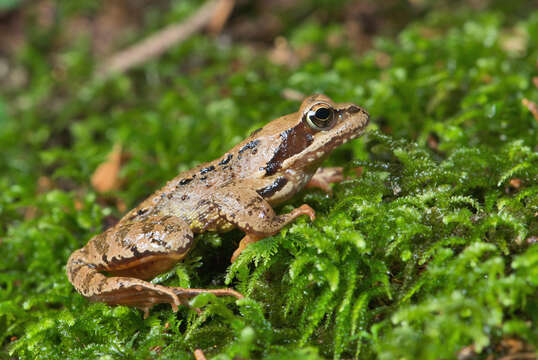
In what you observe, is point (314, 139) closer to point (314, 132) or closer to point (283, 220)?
point (314, 132)

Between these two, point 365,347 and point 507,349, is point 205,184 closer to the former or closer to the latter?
point 365,347

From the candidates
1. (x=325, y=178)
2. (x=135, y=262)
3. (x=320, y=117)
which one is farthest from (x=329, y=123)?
(x=135, y=262)

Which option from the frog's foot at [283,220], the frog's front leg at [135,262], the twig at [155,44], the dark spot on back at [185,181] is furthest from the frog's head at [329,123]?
the twig at [155,44]

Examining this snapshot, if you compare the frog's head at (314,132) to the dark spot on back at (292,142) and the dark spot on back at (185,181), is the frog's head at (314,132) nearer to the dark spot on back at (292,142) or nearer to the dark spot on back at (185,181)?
the dark spot on back at (292,142)

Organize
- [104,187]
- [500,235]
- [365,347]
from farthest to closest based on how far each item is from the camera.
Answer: [104,187], [500,235], [365,347]

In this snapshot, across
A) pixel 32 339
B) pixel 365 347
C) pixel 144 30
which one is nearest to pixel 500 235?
pixel 365 347

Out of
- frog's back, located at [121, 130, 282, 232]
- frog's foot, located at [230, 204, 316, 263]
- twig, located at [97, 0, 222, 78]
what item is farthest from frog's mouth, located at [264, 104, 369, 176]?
twig, located at [97, 0, 222, 78]
